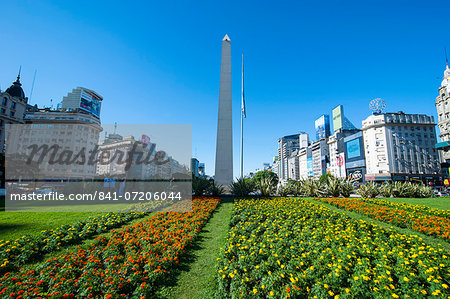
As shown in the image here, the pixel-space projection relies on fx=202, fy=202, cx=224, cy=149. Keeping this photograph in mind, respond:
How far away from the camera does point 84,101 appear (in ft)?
235

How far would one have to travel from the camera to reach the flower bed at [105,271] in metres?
3.22

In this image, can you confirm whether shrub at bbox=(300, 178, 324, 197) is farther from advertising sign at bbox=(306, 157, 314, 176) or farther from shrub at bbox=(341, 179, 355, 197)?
advertising sign at bbox=(306, 157, 314, 176)

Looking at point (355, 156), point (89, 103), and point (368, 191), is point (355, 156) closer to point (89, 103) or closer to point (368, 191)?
point (368, 191)

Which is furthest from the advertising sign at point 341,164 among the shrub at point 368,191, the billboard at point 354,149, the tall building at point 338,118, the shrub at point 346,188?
the shrub at point 346,188

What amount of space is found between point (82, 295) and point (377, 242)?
6155 mm

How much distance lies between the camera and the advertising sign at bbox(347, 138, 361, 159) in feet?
252

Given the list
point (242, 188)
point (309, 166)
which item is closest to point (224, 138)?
point (242, 188)

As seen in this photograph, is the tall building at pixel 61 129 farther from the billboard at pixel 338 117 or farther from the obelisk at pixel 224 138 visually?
the billboard at pixel 338 117

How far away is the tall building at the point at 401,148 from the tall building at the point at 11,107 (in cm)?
10284

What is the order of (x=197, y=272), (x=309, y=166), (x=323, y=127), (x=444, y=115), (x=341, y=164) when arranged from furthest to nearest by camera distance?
(x=323, y=127) < (x=309, y=166) < (x=341, y=164) < (x=444, y=115) < (x=197, y=272)

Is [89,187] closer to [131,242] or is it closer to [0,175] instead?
[131,242]

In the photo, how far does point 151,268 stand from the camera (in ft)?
13.1

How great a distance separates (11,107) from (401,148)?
112m

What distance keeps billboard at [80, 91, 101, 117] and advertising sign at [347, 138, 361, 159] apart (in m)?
99.5
